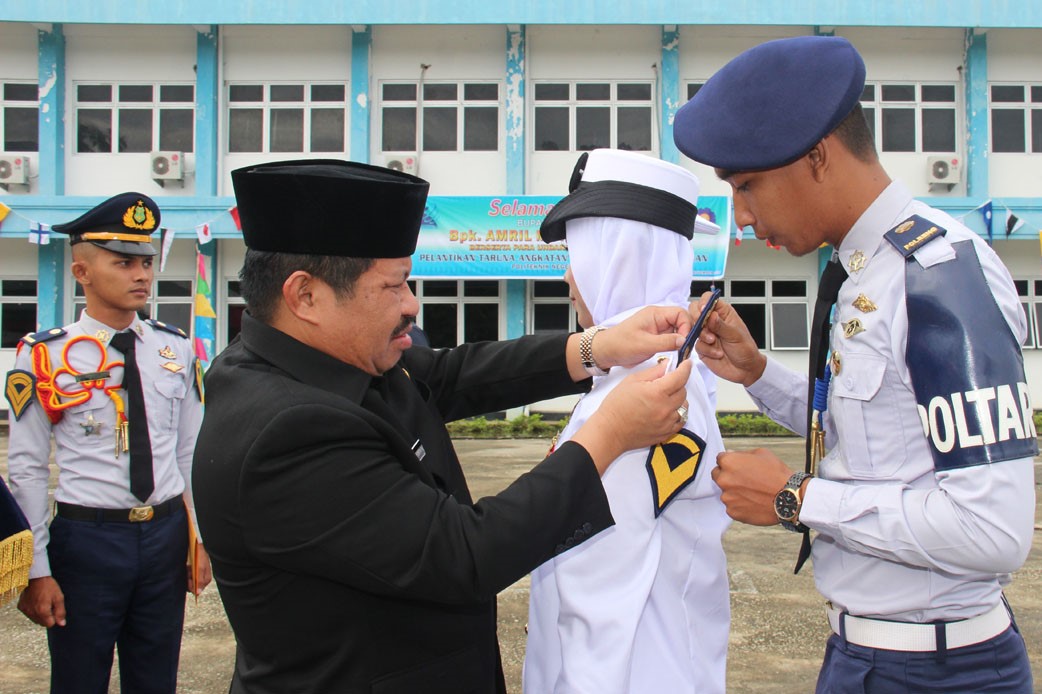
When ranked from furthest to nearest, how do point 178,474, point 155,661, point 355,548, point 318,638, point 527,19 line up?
point 527,19 < point 178,474 < point 155,661 < point 318,638 < point 355,548

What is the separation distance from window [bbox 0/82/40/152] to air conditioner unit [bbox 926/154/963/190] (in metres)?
16.2

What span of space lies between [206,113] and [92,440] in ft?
44.9

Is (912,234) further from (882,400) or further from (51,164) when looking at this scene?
(51,164)

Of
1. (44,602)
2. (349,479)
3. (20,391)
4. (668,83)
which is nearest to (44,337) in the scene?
(20,391)

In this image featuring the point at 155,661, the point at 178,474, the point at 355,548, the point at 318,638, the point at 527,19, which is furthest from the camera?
the point at 527,19

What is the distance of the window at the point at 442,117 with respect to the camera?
1564 centimetres

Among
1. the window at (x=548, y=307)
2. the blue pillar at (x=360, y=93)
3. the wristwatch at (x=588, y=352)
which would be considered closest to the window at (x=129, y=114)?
the blue pillar at (x=360, y=93)

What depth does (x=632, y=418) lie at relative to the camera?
1483 millimetres

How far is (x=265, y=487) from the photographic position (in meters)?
1.33

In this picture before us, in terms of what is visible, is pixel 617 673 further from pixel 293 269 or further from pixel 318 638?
pixel 293 269

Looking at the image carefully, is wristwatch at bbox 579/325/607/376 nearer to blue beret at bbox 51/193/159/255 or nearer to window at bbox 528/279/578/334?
blue beret at bbox 51/193/159/255

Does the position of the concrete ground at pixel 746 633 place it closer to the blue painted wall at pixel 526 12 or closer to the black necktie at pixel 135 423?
the black necktie at pixel 135 423

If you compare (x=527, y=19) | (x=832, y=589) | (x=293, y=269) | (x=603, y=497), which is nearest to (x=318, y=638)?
(x=603, y=497)

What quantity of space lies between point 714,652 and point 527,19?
14.4 m
